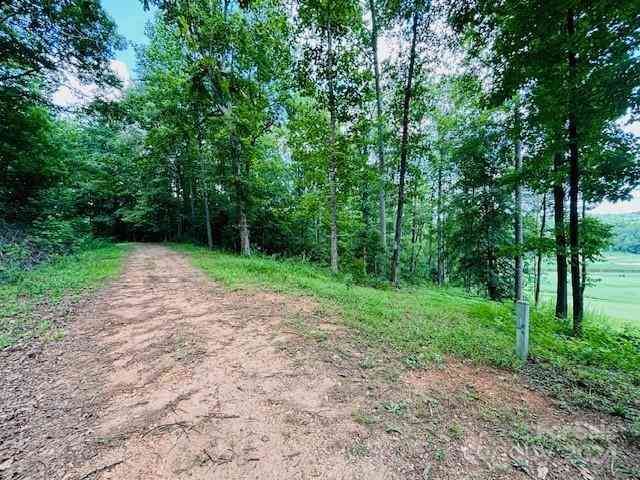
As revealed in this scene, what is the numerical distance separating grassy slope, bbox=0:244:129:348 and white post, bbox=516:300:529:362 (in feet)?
21.8

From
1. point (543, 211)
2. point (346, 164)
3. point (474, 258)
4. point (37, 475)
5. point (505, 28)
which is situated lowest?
point (37, 475)

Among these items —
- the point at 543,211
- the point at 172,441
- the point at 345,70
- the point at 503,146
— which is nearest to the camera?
the point at 172,441

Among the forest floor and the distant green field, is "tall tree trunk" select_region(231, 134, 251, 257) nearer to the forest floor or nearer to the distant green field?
the forest floor

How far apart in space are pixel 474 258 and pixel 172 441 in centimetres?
1266

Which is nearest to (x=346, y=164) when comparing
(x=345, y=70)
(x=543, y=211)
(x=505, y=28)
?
(x=345, y=70)

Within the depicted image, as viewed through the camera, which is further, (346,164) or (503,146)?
(503,146)

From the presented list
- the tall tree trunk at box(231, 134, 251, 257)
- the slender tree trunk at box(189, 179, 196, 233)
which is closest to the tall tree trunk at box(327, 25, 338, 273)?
the tall tree trunk at box(231, 134, 251, 257)

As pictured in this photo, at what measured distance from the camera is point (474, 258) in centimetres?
1148

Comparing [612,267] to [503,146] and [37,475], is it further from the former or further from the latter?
[37,475]

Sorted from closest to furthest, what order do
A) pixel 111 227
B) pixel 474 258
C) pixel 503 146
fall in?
pixel 503 146 < pixel 474 258 < pixel 111 227

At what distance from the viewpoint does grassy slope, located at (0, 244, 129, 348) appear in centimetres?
383

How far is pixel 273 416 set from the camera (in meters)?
2.11

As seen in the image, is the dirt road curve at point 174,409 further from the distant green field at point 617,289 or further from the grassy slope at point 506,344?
the distant green field at point 617,289

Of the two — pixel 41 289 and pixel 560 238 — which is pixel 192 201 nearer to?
pixel 41 289
